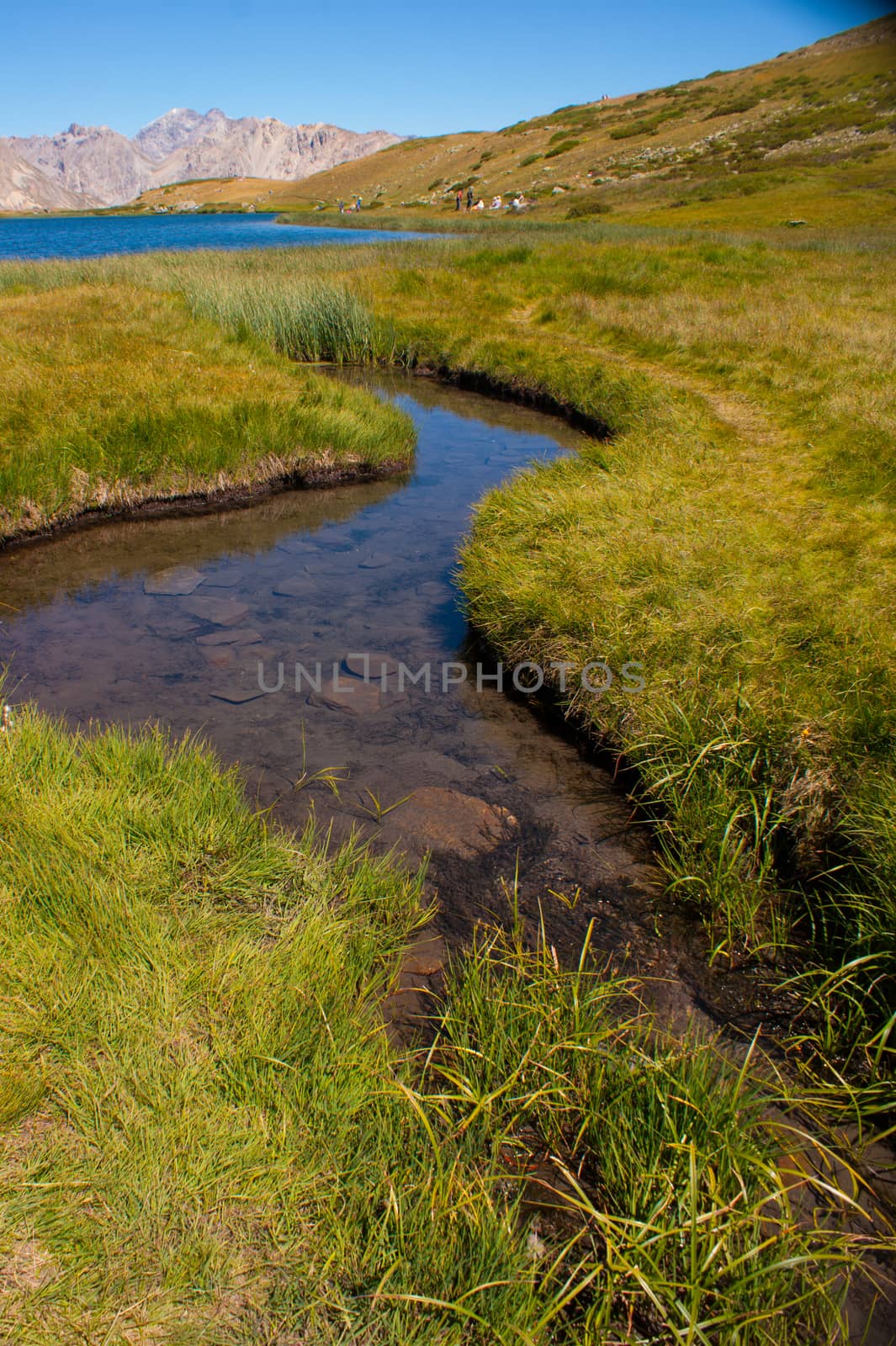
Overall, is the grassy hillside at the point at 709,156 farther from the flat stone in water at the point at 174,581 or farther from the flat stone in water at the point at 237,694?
the flat stone in water at the point at 237,694

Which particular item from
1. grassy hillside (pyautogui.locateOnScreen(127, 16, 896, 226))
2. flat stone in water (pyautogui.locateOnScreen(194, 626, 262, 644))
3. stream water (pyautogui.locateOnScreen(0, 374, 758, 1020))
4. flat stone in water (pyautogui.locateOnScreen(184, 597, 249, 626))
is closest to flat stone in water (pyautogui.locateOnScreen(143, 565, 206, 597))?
stream water (pyautogui.locateOnScreen(0, 374, 758, 1020))

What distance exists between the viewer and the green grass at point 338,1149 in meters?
1.91

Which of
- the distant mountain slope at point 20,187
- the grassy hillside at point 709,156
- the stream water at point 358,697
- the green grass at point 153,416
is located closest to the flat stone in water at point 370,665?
the stream water at point 358,697

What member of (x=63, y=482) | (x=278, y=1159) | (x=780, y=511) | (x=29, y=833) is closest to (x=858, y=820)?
(x=278, y=1159)

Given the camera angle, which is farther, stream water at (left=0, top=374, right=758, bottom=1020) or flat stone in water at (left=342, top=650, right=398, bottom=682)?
flat stone in water at (left=342, top=650, right=398, bottom=682)

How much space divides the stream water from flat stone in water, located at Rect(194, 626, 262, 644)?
0.12ft

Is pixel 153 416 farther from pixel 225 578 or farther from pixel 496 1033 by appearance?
pixel 496 1033

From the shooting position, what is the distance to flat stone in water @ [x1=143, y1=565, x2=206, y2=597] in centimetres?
754

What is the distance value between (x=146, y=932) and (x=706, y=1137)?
2.14 m

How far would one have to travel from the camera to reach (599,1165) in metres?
2.43

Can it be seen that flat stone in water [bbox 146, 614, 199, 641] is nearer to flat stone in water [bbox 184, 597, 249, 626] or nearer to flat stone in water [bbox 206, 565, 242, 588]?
flat stone in water [bbox 184, 597, 249, 626]

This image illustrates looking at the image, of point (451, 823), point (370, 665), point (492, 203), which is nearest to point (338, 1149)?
point (451, 823)

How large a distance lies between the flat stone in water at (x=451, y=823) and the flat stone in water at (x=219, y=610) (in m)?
3.24

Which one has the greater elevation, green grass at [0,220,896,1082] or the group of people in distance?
the group of people in distance
